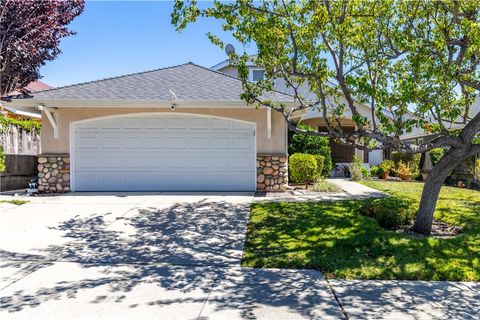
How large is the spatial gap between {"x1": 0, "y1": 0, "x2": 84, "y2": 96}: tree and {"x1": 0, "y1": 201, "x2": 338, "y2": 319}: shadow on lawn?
45.0 ft

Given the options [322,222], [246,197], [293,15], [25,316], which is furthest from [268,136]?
Answer: [25,316]

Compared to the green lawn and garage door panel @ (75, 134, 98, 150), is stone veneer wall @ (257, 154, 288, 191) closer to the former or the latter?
the green lawn

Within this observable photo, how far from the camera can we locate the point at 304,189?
12141mm

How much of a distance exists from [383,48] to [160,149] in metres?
7.20

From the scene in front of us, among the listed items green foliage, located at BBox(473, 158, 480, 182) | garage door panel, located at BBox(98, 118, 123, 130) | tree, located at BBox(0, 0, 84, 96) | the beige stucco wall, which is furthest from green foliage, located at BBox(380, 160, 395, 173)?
tree, located at BBox(0, 0, 84, 96)

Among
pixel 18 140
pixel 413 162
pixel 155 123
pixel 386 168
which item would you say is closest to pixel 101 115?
pixel 155 123

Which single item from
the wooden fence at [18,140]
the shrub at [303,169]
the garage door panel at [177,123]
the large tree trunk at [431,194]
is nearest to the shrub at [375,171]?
the shrub at [303,169]

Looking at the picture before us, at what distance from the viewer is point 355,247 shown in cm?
591

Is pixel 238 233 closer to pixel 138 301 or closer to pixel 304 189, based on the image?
pixel 138 301

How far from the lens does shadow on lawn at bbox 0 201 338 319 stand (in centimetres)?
412

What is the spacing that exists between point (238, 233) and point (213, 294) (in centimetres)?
266

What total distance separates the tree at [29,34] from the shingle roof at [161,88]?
785cm

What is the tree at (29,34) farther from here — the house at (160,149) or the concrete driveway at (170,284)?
the concrete driveway at (170,284)

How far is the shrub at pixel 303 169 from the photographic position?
12.5 meters
